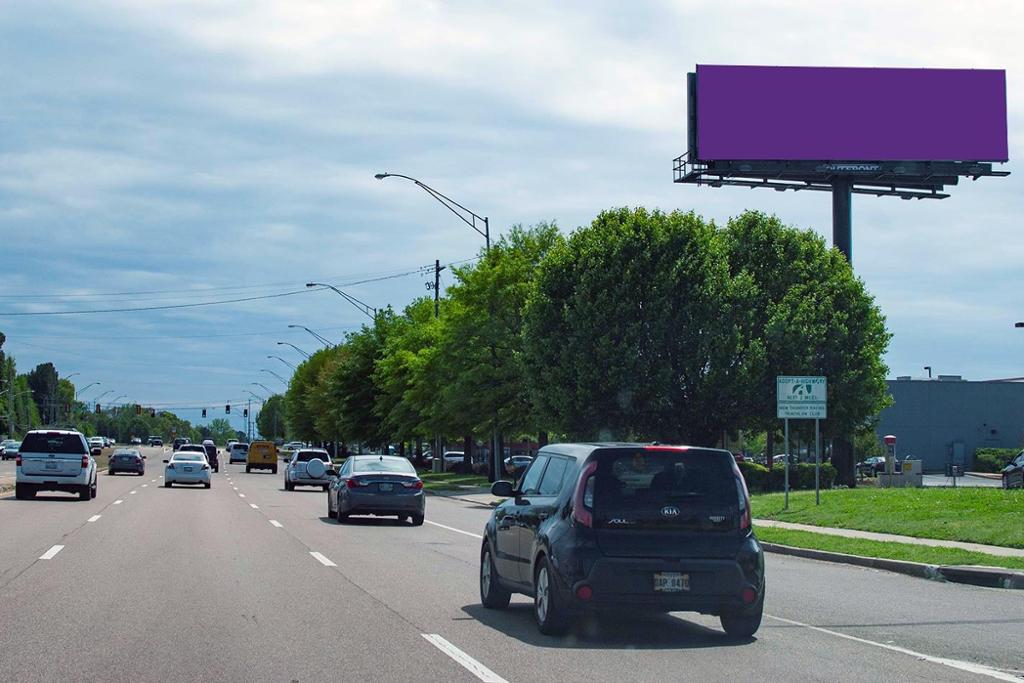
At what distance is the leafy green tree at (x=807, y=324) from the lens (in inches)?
1849

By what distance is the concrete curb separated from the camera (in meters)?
16.4

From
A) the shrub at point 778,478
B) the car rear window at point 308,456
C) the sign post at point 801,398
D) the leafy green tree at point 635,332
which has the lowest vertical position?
→ the shrub at point 778,478

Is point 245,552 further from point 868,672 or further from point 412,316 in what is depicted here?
point 412,316

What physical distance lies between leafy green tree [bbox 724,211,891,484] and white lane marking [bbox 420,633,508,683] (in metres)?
36.1

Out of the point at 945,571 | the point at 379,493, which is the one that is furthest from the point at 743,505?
the point at 379,493

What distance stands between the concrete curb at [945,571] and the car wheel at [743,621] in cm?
698

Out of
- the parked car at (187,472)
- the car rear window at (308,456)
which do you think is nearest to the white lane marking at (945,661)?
the parked car at (187,472)

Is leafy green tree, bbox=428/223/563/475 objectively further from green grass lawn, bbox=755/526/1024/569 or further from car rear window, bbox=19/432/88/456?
green grass lawn, bbox=755/526/1024/569

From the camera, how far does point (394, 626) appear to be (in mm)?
11203

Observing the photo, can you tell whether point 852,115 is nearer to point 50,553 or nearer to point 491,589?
point 50,553

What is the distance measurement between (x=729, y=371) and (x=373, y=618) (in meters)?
34.9

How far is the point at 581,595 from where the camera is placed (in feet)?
33.8

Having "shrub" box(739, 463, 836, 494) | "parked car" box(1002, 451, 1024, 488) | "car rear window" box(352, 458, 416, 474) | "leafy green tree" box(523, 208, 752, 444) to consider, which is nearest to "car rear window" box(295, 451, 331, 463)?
"leafy green tree" box(523, 208, 752, 444)

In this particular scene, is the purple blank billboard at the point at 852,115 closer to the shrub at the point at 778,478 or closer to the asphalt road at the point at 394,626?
the shrub at the point at 778,478
